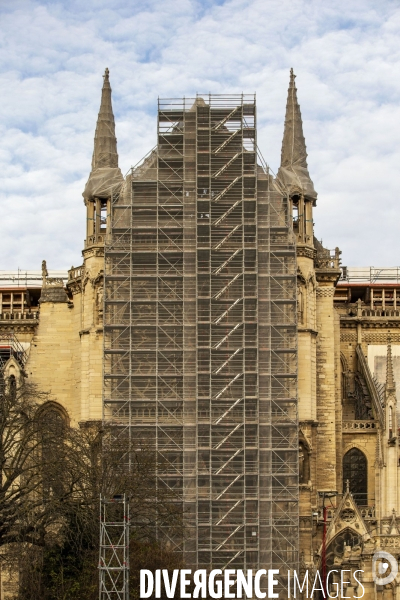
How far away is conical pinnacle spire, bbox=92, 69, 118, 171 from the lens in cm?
7181

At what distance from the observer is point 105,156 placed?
235ft

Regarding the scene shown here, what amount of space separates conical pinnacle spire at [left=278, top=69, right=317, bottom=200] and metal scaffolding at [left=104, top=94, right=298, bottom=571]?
308 centimetres

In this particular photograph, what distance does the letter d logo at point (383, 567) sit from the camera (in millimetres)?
64188

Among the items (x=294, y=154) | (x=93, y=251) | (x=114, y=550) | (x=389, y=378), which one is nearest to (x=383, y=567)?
(x=389, y=378)

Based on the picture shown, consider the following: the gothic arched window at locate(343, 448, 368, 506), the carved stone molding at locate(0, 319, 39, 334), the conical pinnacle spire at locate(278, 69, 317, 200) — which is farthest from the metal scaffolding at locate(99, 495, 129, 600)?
the carved stone molding at locate(0, 319, 39, 334)

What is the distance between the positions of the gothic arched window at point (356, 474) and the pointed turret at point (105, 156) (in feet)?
58.1

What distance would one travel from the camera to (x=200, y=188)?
67.7 m

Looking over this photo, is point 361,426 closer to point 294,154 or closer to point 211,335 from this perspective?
point 211,335

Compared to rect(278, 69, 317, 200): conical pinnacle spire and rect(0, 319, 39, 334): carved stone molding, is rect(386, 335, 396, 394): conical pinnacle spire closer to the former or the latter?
rect(278, 69, 317, 200): conical pinnacle spire

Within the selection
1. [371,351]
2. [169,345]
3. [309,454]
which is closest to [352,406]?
[371,351]

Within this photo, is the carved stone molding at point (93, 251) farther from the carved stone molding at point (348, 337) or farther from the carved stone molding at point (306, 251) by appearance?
the carved stone molding at point (348, 337)

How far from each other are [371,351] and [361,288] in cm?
725

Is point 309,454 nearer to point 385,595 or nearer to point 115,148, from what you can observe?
point 385,595

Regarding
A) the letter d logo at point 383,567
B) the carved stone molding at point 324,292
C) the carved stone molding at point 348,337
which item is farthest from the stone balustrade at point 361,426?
the letter d logo at point 383,567
